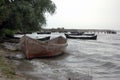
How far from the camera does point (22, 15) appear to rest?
24.2 m

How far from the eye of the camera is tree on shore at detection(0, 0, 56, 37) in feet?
78.0

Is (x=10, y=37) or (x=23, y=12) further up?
(x=23, y=12)

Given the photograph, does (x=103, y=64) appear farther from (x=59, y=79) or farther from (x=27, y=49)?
(x=59, y=79)

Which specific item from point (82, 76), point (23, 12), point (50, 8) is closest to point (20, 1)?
point (23, 12)

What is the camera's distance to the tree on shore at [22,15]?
23.8 meters

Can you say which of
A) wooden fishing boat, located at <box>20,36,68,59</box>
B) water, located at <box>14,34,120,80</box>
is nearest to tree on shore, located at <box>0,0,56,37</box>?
wooden fishing boat, located at <box>20,36,68,59</box>

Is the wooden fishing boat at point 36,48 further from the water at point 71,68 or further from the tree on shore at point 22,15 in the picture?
the tree on shore at point 22,15

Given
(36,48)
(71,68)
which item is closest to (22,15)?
(36,48)

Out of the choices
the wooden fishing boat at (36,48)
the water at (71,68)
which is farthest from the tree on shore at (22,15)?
the water at (71,68)

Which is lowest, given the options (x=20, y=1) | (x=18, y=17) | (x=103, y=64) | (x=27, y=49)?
(x=103, y=64)

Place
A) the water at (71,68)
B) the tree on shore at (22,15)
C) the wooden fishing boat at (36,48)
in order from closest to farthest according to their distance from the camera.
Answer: the water at (71,68) < the wooden fishing boat at (36,48) < the tree on shore at (22,15)

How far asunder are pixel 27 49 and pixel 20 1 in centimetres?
1130

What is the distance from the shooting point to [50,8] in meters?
27.9

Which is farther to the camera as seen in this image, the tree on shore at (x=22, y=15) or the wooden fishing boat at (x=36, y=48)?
the tree on shore at (x=22, y=15)
